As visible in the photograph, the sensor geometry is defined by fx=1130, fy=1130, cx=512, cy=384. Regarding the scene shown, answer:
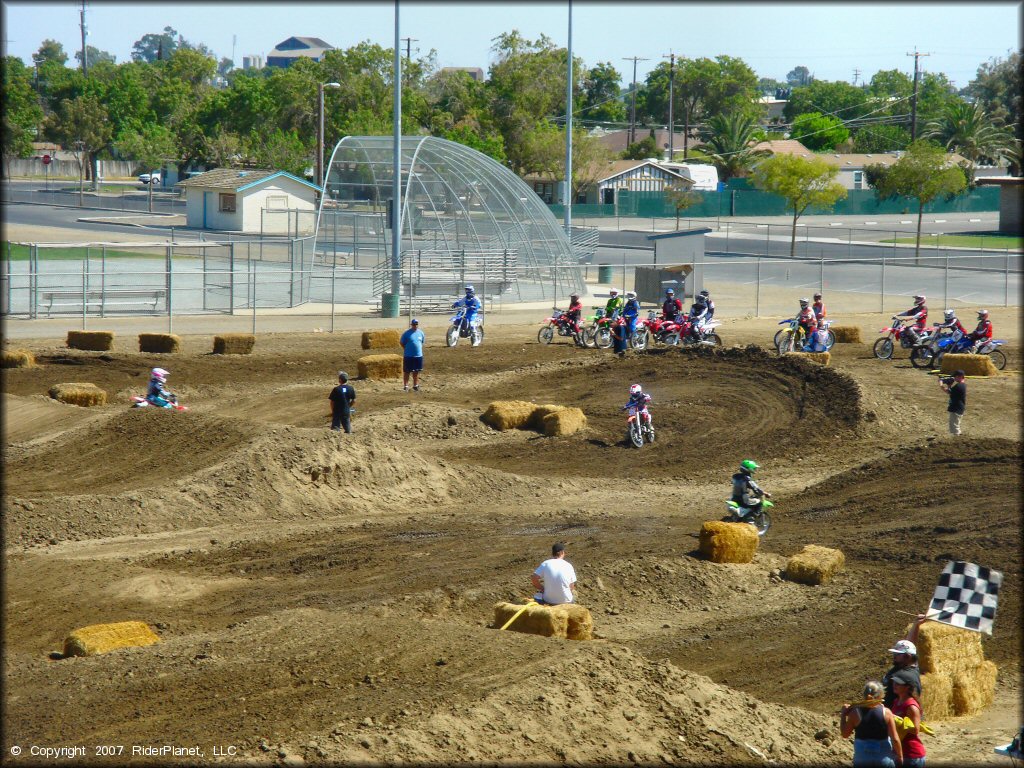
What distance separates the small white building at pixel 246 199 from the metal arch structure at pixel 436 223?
26.1 metres

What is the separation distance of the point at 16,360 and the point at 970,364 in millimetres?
22410

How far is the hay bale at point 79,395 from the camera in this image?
22.1m

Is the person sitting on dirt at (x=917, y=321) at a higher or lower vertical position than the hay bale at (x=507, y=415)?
higher

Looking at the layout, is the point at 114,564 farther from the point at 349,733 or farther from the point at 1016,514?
the point at 1016,514

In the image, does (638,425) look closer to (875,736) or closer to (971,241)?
(875,736)

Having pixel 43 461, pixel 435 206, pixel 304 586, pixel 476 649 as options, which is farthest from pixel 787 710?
pixel 435 206

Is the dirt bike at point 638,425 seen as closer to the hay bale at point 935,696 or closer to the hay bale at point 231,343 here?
the hay bale at point 935,696

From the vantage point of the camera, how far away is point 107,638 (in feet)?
36.2

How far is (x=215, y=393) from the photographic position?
2486 cm

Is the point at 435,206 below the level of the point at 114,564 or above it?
above

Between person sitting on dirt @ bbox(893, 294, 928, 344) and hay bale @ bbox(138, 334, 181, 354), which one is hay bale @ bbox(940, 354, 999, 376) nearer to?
person sitting on dirt @ bbox(893, 294, 928, 344)

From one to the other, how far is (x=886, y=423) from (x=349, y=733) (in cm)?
1683

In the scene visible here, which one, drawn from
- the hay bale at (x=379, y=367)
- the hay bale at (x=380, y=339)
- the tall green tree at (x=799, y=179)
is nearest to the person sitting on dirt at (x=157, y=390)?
the hay bale at (x=379, y=367)

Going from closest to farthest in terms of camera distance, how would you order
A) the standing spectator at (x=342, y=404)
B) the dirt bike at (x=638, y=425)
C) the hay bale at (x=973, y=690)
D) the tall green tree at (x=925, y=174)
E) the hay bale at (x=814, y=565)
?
1. the hay bale at (x=973, y=690)
2. the hay bale at (x=814, y=565)
3. the standing spectator at (x=342, y=404)
4. the dirt bike at (x=638, y=425)
5. the tall green tree at (x=925, y=174)
